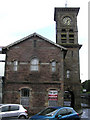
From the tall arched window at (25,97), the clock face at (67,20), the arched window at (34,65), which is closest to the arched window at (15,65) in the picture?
the arched window at (34,65)

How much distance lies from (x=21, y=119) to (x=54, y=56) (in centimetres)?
1111

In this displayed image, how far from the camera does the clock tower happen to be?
32.1m

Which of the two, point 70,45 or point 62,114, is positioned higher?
point 70,45

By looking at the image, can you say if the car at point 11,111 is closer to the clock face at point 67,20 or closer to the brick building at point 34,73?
the brick building at point 34,73

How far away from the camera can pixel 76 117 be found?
1188 centimetres

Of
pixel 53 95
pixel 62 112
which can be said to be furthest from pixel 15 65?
pixel 62 112

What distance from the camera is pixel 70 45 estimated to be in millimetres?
33094

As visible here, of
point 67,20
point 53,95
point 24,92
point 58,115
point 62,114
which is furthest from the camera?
point 67,20

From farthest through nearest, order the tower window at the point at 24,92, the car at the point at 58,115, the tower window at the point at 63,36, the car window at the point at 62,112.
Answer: the tower window at the point at 63,36 < the tower window at the point at 24,92 < the car window at the point at 62,112 < the car at the point at 58,115

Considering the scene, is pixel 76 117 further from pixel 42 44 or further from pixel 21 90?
pixel 42 44

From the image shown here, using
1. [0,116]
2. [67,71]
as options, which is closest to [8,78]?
[0,116]

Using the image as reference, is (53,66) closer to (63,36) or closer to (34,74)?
(34,74)

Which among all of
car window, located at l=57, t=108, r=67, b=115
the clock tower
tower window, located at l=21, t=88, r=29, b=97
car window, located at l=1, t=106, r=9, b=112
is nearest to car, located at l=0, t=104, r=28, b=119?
car window, located at l=1, t=106, r=9, b=112

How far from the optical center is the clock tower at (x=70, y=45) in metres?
32.1
